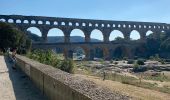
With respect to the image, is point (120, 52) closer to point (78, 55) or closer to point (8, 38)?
point (78, 55)

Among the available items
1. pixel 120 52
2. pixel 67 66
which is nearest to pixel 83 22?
pixel 120 52

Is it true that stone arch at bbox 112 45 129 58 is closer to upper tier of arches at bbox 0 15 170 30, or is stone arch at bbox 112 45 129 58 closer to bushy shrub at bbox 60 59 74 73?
upper tier of arches at bbox 0 15 170 30

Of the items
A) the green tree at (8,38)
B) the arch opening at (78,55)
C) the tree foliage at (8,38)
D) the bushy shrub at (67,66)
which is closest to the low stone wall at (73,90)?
the bushy shrub at (67,66)

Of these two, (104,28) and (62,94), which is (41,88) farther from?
(104,28)

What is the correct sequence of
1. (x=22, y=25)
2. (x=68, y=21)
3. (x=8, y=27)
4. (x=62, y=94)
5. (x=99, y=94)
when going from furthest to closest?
1. (x=68, y=21)
2. (x=22, y=25)
3. (x=8, y=27)
4. (x=62, y=94)
5. (x=99, y=94)

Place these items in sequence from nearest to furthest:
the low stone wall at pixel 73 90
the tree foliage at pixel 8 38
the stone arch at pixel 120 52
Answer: the low stone wall at pixel 73 90 < the tree foliage at pixel 8 38 < the stone arch at pixel 120 52

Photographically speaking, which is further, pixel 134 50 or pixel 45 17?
pixel 134 50

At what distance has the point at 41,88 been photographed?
942cm

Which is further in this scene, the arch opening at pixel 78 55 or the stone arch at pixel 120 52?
the stone arch at pixel 120 52

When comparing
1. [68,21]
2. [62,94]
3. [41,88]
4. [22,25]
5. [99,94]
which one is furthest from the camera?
[68,21]

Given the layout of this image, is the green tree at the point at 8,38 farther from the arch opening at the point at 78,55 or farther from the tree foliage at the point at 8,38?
the arch opening at the point at 78,55

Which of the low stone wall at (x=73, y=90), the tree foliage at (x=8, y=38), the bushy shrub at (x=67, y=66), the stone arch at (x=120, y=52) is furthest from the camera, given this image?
the stone arch at (x=120, y=52)

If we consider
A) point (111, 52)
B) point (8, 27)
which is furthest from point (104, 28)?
point (8, 27)

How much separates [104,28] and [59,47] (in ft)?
48.6
